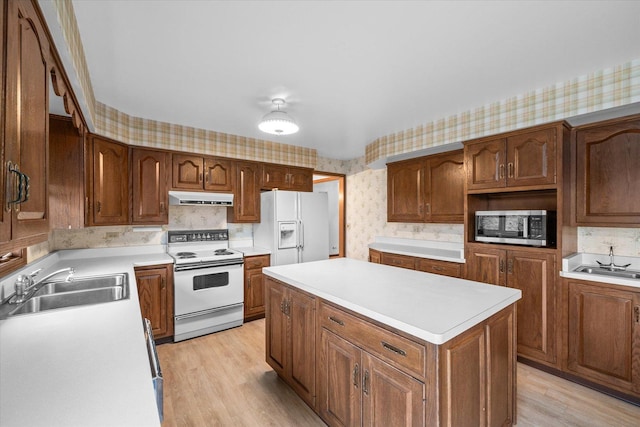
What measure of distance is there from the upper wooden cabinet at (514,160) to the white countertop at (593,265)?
2.26 ft

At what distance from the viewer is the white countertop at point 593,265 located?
2181mm

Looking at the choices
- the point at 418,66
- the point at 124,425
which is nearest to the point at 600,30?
the point at 418,66

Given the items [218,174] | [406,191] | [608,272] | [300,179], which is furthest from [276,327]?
[608,272]

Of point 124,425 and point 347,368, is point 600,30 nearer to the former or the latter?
point 347,368

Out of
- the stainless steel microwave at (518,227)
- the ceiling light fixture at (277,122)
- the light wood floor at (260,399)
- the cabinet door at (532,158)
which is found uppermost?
the ceiling light fixture at (277,122)

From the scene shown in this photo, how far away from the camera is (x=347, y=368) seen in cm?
163

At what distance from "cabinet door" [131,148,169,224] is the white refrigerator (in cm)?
122

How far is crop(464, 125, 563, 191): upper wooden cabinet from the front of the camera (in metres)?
2.51

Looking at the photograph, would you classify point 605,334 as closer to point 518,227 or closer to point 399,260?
point 518,227

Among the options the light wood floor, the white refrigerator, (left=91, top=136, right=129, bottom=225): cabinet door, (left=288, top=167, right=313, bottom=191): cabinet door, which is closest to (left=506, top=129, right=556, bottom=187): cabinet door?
the light wood floor

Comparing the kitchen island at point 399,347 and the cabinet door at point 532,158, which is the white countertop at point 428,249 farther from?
the kitchen island at point 399,347

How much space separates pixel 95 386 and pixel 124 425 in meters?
0.26

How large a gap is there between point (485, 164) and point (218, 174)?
3.07m

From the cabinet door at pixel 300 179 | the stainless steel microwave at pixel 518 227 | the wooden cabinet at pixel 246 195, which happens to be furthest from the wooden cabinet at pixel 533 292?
the wooden cabinet at pixel 246 195
